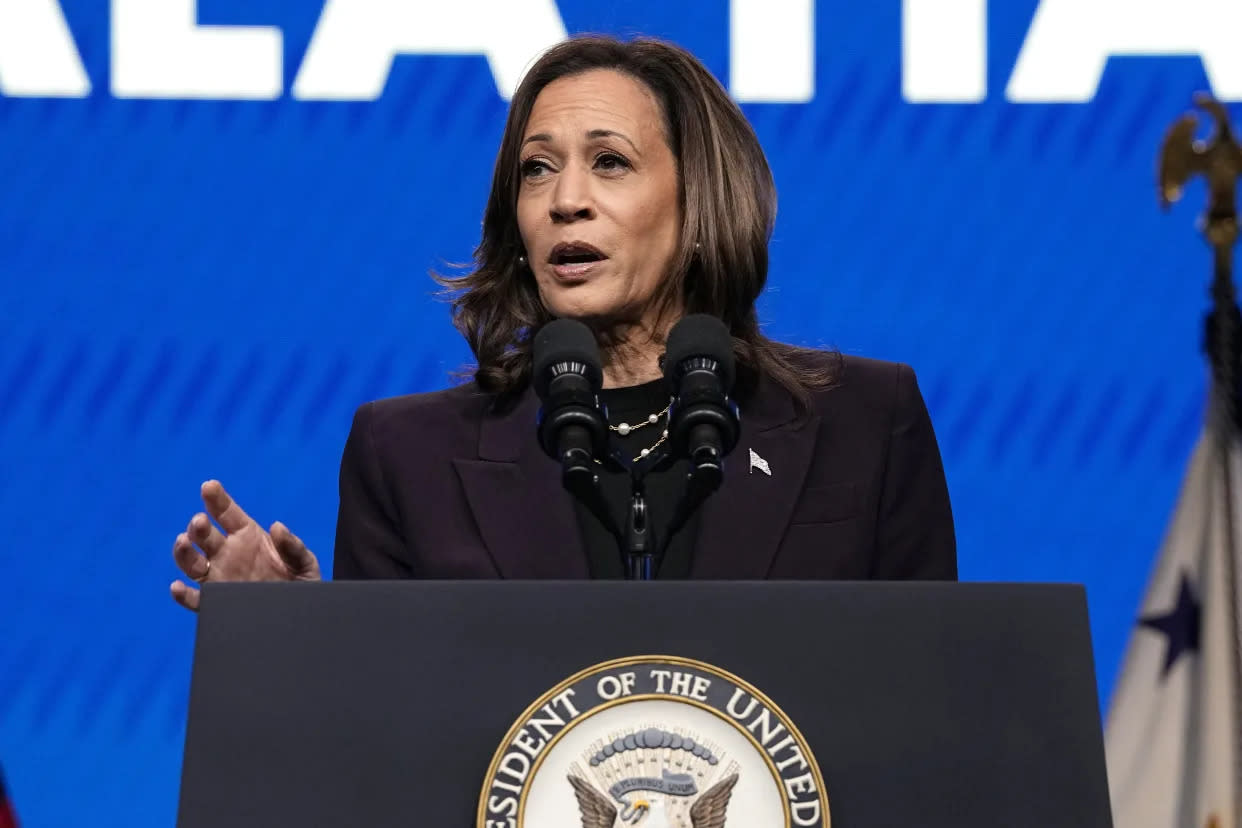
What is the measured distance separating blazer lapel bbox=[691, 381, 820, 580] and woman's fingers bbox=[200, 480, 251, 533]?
1.79 ft

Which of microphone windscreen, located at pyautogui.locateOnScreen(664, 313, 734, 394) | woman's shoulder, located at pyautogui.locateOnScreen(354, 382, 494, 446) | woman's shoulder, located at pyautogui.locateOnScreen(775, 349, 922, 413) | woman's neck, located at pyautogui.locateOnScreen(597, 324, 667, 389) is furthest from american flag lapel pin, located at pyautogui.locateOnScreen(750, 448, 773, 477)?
microphone windscreen, located at pyautogui.locateOnScreen(664, 313, 734, 394)

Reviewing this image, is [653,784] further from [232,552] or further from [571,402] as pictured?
[232,552]

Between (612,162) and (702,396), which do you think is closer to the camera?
(702,396)

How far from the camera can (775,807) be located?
51.9 inches

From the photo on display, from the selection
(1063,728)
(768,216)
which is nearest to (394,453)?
(768,216)

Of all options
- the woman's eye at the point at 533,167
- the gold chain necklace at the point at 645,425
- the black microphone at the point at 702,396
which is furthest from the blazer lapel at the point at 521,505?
the black microphone at the point at 702,396

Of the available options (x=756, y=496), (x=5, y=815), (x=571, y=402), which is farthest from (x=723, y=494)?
(x=5, y=815)

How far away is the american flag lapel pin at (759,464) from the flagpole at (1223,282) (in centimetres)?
64

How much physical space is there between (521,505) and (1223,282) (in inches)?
35.7

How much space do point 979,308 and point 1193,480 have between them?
5.15 feet

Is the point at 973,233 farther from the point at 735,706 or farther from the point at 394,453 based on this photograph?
the point at 735,706

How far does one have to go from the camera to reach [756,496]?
2.09 metres

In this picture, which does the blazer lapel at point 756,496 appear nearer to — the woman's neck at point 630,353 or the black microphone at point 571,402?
the woman's neck at point 630,353

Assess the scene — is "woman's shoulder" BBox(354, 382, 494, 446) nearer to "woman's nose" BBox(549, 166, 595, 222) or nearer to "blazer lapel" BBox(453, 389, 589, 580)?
"blazer lapel" BBox(453, 389, 589, 580)
